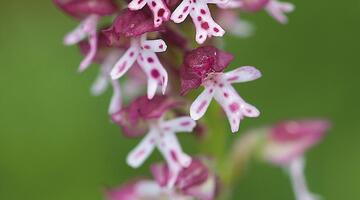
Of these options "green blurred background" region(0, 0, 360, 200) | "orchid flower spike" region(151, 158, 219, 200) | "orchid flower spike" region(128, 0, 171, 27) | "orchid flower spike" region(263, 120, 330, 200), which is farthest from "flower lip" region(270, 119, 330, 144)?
"green blurred background" region(0, 0, 360, 200)

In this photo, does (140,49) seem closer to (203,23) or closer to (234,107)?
(203,23)

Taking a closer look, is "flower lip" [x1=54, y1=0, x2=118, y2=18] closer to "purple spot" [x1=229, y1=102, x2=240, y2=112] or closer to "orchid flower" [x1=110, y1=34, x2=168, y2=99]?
"orchid flower" [x1=110, y1=34, x2=168, y2=99]

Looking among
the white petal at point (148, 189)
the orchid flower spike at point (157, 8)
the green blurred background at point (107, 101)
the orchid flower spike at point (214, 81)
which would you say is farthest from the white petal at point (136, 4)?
the green blurred background at point (107, 101)

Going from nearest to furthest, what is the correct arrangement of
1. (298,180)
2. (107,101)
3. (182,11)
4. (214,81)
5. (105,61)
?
(182,11)
(214,81)
(105,61)
(298,180)
(107,101)

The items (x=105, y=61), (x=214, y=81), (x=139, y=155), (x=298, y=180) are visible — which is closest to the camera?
(x=214, y=81)

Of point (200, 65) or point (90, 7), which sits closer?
point (200, 65)

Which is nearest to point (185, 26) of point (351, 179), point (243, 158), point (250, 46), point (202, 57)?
point (202, 57)

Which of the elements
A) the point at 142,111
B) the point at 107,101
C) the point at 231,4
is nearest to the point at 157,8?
the point at 231,4

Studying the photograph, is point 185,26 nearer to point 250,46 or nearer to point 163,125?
point 163,125
